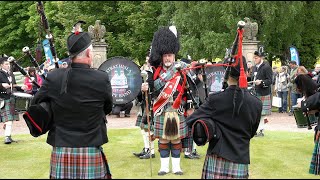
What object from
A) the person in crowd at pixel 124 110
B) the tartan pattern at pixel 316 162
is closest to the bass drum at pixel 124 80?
the tartan pattern at pixel 316 162

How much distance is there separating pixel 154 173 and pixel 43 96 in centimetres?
285

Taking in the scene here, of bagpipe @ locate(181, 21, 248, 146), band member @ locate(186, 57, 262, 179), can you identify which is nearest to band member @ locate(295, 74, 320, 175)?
band member @ locate(186, 57, 262, 179)

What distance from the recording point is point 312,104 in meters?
5.77

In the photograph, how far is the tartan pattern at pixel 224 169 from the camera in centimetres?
415

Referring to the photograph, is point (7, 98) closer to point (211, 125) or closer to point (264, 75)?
point (264, 75)

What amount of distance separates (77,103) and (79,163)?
1.70 feet

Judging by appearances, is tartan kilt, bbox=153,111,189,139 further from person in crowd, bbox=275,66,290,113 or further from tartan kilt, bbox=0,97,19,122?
person in crowd, bbox=275,66,290,113

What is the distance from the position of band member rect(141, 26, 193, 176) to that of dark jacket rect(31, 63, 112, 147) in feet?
7.37

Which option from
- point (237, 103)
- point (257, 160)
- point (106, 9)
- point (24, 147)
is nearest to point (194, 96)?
point (257, 160)

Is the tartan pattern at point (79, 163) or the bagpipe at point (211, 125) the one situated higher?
the bagpipe at point (211, 125)

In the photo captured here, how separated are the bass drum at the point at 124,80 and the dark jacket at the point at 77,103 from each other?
3.10 m

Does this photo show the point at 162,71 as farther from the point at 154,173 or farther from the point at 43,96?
the point at 43,96

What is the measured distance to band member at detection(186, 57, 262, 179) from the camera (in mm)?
4090

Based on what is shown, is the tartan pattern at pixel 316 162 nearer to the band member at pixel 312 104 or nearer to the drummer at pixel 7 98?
the band member at pixel 312 104
